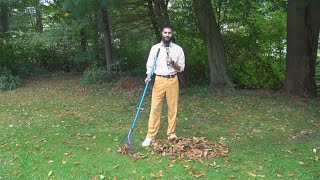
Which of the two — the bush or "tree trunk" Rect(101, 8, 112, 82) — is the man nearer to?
"tree trunk" Rect(101, 8, 112, 82)

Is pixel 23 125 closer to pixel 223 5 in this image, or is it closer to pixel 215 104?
pixel 215 104

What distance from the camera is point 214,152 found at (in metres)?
5.61

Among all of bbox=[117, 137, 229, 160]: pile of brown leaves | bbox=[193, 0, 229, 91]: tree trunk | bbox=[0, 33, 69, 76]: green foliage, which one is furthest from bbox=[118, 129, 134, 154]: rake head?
bbox=[0, 33, 69, 76]: green foliage

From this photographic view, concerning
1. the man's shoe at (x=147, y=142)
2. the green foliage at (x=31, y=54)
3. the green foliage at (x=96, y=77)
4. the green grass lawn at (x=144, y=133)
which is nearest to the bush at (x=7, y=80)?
the green foliage at (x=31, y=54)

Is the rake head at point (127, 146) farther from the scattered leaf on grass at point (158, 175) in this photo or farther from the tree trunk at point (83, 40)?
the tree trunk at point (83, 40)

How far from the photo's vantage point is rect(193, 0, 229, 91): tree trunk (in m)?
10.3

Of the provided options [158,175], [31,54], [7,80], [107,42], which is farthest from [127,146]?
[31,54]

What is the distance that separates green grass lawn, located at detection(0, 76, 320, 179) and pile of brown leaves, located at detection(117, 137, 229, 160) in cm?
13

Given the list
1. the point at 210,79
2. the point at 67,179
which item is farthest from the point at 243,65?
the point at 67,179

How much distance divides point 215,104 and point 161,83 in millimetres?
3276

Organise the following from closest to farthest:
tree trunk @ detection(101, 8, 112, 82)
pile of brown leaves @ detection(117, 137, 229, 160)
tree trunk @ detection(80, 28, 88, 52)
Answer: pile of brown leaves @ detection(117, 137, 229, 160)
tree trunk @ detection(101, 8, 112, 82)
tree trunk @ detection(80, 28, 88, 52)

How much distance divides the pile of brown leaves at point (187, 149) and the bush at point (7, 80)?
7.47m

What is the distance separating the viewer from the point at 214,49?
10438mm

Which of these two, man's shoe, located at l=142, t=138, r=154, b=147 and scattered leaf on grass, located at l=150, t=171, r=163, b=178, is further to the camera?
man's shoe, located at l=142, t=138, r=154, b=147
